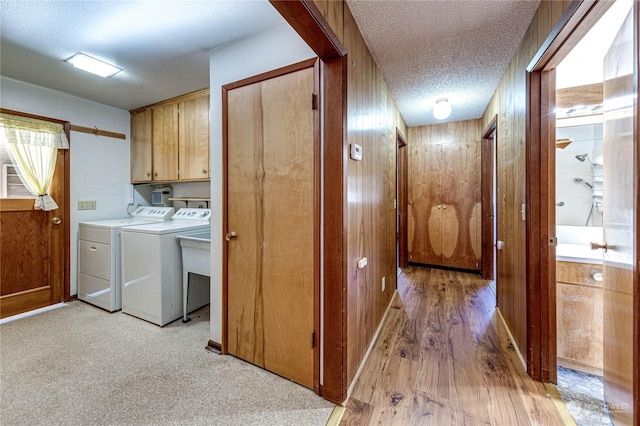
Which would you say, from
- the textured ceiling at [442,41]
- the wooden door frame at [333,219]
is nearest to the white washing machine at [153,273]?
the wooden door frame at [333,219]

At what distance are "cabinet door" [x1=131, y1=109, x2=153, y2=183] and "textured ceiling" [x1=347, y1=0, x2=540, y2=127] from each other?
2.82 m

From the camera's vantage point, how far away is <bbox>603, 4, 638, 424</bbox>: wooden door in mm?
1006

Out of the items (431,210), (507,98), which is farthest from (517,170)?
(431,210)

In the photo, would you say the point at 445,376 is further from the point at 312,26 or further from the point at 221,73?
the point at 221,73

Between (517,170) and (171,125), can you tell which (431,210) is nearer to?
(517,170)

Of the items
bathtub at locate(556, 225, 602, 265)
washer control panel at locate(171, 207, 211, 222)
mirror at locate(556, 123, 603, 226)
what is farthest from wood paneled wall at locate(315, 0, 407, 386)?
washer control panel at locate(171, 207, 211, 222)

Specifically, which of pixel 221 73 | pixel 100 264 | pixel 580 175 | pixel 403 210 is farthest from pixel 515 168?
pixel 100 264

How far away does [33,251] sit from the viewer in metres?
2.69

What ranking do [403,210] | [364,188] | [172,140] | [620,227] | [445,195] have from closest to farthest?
1. [620,227]
2. [364,188]
3. [172,140]
4. [445,195]
5. [403,210]

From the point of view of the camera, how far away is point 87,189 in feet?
9.98

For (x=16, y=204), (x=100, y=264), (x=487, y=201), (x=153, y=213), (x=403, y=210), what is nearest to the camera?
(x=16, y=204)

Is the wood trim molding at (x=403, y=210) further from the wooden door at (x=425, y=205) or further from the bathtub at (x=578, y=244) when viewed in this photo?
the bathtub at (x=578, y=244)

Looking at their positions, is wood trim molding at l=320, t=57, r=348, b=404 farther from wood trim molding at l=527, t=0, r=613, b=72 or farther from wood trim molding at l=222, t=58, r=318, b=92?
wood trim molding at l=527, t=0, r=613, b=72

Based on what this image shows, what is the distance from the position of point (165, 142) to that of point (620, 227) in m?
3.74
